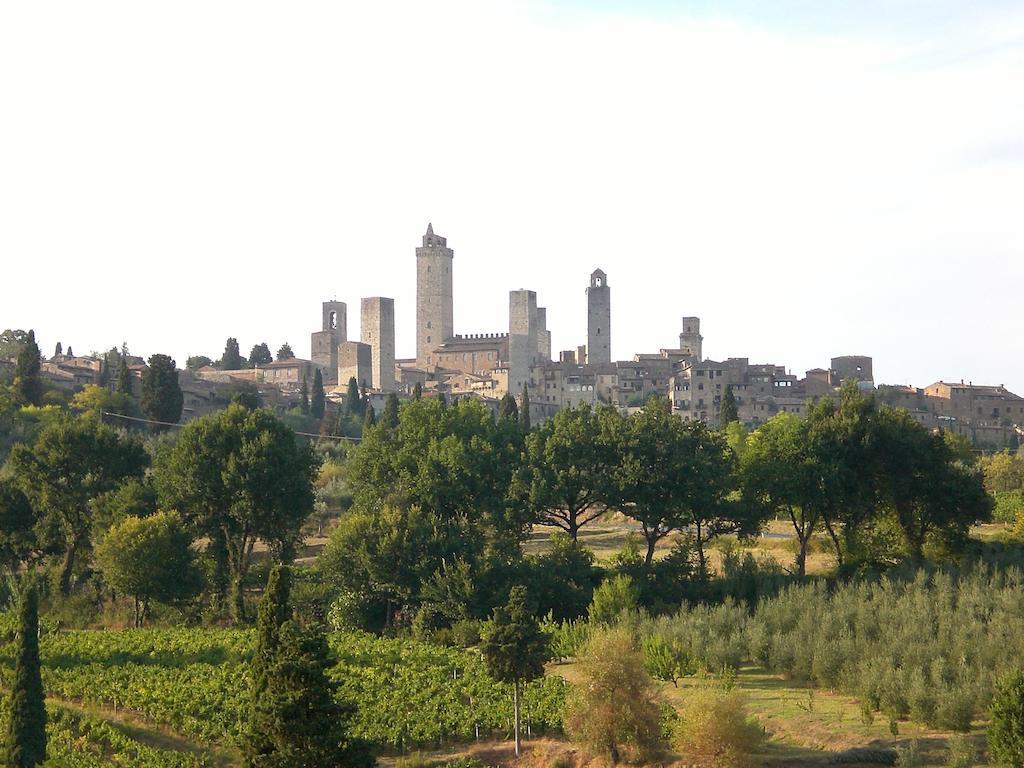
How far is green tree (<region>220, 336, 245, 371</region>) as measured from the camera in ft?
402

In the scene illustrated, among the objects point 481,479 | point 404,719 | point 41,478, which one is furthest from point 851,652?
point 41,478

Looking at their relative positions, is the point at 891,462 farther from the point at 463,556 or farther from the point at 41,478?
the point at 41,478

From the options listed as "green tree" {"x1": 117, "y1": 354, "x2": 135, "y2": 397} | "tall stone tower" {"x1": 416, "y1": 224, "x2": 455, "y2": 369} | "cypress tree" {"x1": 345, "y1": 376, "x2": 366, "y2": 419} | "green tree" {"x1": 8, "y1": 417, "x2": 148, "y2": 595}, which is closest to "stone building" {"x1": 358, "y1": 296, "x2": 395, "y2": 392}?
"tall stone tower" {"x1": 416, "y1": 224, "x2": 455, "y2": 369}

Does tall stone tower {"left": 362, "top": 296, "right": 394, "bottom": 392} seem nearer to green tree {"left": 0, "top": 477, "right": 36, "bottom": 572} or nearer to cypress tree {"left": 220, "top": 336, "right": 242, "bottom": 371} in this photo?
cypress tree {"left": 220, "top": 336, "right": 242, "bottom": 371}

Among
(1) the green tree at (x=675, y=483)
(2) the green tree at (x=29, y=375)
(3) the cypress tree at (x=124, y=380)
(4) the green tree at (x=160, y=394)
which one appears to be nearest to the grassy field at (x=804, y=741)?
(1) the green tree at (x=675, y=483)

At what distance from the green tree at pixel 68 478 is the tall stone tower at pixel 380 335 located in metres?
72.7

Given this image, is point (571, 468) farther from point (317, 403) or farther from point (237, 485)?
point (317, 403)

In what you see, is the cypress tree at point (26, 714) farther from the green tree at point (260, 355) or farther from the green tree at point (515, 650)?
the green tree at point (260, 355)

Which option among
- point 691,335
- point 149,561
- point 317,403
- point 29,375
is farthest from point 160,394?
point 691,335

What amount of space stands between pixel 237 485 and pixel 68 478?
6.64 metres

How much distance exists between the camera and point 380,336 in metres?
119

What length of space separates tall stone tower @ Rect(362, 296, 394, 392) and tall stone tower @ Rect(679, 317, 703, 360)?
28222 mm

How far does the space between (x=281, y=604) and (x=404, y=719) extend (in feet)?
18.0

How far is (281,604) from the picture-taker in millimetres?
19578
